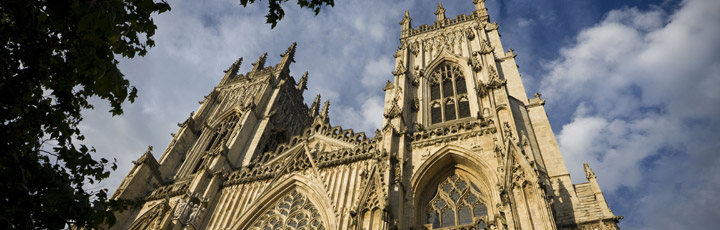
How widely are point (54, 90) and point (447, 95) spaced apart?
1592 centimetres

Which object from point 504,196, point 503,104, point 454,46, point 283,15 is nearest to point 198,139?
point 454,46

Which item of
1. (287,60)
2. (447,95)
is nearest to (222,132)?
(287,60)

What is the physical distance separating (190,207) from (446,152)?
30.0ft

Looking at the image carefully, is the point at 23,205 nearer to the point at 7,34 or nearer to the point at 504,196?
the point at 7,34

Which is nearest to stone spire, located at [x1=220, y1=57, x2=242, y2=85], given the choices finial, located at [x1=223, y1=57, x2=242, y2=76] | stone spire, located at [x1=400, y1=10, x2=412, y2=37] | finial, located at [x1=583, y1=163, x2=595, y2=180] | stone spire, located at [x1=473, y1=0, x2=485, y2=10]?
finial, located at [x1=223, y1=57, x2=242, y2=76]

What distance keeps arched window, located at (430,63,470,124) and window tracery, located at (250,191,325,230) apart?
5.93 metres

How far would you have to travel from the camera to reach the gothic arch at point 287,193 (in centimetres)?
1555

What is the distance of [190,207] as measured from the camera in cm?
1636

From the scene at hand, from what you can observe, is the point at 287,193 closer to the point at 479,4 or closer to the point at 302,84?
the point at 479,4

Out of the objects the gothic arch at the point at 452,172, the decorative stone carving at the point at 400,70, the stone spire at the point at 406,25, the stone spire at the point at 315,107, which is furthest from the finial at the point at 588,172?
the stone spire at the point at 315,107

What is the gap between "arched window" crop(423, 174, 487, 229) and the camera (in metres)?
13.4

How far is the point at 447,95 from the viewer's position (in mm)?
19719

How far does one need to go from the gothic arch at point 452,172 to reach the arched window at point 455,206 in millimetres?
191

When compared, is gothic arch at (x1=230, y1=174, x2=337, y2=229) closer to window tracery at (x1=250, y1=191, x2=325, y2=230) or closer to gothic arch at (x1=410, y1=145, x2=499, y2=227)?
window tracery at (x1=250, y1=191, x2=325, y2=230)
